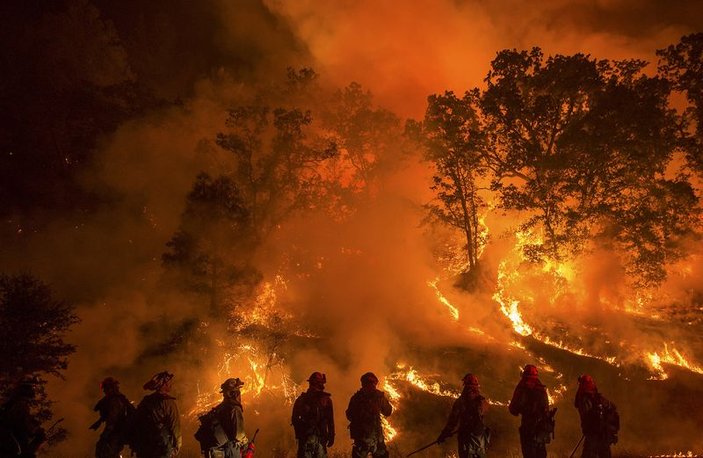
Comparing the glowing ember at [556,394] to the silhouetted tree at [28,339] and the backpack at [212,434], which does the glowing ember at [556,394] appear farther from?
the silhouetted tree at [28,339]

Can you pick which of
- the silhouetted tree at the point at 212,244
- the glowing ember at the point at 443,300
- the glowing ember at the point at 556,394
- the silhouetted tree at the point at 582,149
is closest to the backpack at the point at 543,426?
the glowing ember at the point at 556,394

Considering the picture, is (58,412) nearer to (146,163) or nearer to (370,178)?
(146,163)

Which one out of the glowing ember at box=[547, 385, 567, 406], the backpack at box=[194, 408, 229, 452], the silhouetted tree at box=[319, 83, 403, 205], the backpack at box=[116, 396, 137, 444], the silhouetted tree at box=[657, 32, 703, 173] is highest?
the silhouetted tree at box=[319, 83, 403, 205]

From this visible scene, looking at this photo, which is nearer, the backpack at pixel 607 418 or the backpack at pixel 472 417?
the backpack at pixel 472 417

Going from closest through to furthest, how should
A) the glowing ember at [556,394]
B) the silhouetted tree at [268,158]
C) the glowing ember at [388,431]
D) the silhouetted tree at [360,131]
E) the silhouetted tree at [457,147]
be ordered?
the glowing ember at [388,431] < the glowing ember at [556,394] < the silhouetted tree at [457,147] < the silhouetted tree at [268,158] < the silhouetted tree at [360,131]

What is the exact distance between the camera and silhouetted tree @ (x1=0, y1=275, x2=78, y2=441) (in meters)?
11.6

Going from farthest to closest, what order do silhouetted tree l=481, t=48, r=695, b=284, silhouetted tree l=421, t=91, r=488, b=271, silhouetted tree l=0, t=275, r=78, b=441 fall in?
silhouetted tree l=421, t=91, r=488, b=271, silhouetted tree l=481, t=48, r=695, b=284, silhouetted tree l=0, t=275, r=78, b=441

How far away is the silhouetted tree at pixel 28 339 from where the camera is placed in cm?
1156

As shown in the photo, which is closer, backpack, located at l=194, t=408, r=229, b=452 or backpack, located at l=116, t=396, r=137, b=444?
backpack, located at l=194, t=408, r=229, b=452

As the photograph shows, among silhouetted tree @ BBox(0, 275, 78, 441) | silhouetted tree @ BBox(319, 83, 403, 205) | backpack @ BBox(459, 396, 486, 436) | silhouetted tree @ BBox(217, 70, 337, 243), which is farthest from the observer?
silhouetted tree @ BBox(319, 83, 403, 205)

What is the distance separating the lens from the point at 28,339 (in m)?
12.1

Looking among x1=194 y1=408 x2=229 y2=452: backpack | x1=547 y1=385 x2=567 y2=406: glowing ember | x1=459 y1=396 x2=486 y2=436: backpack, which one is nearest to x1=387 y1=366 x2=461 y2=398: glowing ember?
x1=547 y1=385 x2=567 y2=406: glowing ember

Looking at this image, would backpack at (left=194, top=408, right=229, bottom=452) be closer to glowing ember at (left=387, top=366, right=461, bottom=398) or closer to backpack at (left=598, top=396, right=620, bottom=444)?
backpack at (left=598, top=396, right=620, bottom=444)

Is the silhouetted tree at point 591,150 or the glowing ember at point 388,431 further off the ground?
the silhouetted tree at point 591,150
